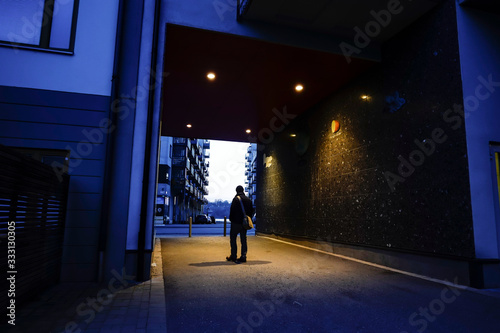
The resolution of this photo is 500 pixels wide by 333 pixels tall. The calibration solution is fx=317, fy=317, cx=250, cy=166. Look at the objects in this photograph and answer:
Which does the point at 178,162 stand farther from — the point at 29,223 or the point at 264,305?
the point at 264,305

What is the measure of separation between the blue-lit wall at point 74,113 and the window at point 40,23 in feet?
0.60

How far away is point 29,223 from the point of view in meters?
4.08

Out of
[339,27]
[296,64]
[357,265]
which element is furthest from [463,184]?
[296,64]

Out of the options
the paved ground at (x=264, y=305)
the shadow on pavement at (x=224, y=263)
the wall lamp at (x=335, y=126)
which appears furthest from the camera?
the wall lamp at (x=335, y=126)

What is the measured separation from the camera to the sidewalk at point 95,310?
10.7 ft

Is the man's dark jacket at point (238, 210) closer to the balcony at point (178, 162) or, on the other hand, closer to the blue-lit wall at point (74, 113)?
the blue-lit wall at point (74, 113)

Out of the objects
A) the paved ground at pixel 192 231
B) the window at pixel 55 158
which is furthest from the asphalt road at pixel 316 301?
the paved ground at pixel 192 231

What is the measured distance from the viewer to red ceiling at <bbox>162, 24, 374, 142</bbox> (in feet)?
23.8

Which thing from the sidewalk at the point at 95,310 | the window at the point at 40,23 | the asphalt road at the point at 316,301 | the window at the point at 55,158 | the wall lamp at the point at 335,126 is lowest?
the sidewalk at the point at 95,310

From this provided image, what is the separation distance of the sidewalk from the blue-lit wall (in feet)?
2.81

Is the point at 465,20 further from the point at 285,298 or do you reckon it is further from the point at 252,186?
the point at 252,186

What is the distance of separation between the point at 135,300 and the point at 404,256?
17.0 ft

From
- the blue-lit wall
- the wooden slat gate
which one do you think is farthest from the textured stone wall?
the wooden slat gate

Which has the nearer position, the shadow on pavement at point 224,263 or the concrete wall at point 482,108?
the concrete wall at point 482,108
